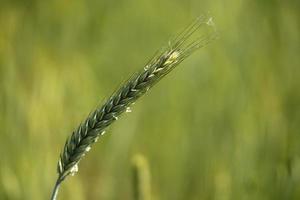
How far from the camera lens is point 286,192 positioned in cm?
163

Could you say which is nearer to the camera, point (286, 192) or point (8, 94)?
point (286, 192)

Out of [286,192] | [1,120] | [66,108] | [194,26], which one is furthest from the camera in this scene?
[66,108]

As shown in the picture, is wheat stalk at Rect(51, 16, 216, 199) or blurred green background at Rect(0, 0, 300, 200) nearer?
wheat stalk at Rect(51, 16, 216, 199)

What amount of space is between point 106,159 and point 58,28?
0.66 meters

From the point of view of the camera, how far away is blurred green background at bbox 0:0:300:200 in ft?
6.39

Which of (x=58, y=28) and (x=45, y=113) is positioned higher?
(x=58, y=28)

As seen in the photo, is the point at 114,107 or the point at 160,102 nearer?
the point at 114,107

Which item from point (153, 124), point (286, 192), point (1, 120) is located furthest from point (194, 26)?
point (153, 124)

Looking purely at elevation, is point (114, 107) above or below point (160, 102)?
below

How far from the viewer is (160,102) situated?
2.69 m

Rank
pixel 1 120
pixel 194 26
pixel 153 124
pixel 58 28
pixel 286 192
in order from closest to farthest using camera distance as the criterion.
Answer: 1. pixel 194 26
2. pixel 286 192
3. pixel 1 120
4. pixel 153 124
5. pixel 58 28

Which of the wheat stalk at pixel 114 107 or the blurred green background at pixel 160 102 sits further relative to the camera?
the blurred green background at pixel 160 102

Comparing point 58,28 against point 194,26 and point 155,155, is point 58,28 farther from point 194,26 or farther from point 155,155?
point 194,26

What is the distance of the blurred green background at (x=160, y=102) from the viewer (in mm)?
1947
